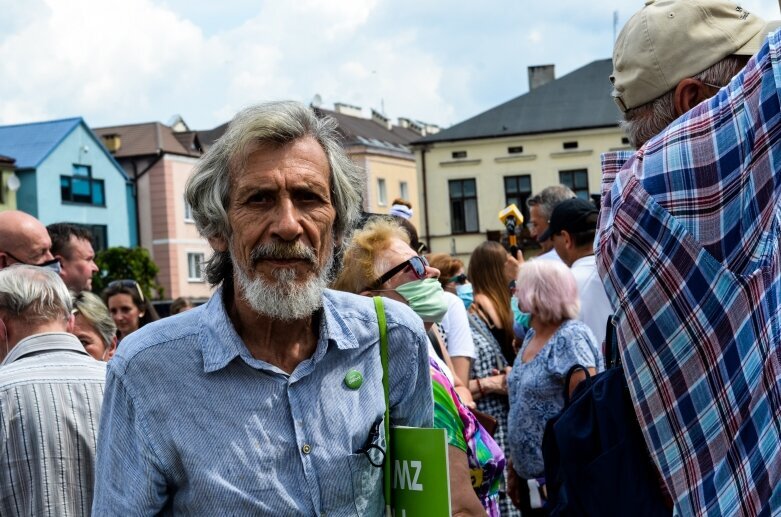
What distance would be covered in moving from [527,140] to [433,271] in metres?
43.8

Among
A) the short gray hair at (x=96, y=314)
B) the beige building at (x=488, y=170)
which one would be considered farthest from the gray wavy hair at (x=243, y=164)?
the beige building at (x=488, y=170)

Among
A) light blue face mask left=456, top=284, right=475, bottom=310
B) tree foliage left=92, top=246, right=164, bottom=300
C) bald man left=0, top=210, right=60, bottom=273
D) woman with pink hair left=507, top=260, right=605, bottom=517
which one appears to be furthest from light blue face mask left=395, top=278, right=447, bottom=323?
tree foliage left=92, top=246, right=164, bottom=300

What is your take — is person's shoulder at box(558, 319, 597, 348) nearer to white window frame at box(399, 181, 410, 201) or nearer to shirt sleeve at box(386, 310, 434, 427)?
shirt sleeve at box(386, 310, 434, 427)

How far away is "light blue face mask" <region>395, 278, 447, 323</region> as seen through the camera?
436cm

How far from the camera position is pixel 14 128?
51.8 m

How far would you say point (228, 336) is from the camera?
2643 mm

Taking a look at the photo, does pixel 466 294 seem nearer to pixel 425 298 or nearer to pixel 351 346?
pixel 425 298

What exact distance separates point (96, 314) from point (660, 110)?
4221 millimetres

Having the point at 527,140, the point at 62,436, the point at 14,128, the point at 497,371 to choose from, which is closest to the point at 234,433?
the point at 62,436

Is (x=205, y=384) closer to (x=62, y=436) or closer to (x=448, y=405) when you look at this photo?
(x=448, y=405)

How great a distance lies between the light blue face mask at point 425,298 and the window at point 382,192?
52.2m

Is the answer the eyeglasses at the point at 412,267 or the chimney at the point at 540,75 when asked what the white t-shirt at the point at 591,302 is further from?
the chimney at the point at 540,75

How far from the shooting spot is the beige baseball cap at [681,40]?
236 cm

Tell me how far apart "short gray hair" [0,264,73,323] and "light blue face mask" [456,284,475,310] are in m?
4.25
